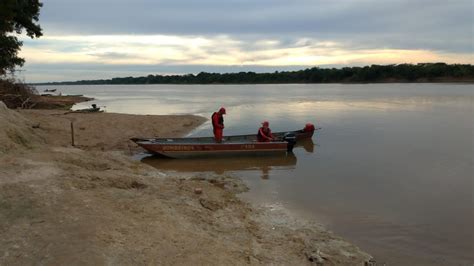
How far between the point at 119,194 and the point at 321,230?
11.8 feet

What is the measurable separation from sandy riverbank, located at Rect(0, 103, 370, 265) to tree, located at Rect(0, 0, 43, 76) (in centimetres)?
1393

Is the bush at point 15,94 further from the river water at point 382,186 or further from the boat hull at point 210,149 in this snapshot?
the boat hull at point 210,149

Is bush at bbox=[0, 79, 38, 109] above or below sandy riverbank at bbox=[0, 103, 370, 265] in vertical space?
above

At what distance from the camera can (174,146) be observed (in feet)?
52.2

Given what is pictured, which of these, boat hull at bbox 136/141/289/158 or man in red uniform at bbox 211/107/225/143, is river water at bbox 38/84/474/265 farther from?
man in red uniform at bbox 211/107/225/143

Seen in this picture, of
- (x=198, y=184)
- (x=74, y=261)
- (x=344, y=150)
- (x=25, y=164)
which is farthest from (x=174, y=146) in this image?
(x=74, y=261)

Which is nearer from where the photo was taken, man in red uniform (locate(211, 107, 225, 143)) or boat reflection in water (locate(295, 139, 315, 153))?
man in red uniform (locate(211, 107, 225, 143))

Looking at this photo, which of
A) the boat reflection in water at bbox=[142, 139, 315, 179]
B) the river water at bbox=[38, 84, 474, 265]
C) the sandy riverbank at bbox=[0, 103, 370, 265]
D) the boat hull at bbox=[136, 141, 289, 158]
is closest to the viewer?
the sandy riverbank at bbox=[0, 103, 370, 265]

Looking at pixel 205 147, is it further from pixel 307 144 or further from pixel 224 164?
pixel 307 144

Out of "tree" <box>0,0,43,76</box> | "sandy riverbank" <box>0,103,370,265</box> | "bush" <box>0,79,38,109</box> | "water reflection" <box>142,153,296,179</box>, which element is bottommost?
"water reflection" <box>142,153,296,179</box>

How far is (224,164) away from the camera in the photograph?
15406mm

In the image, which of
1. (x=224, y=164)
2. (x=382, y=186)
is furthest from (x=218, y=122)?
(x=382, y=186)

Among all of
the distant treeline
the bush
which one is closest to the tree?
the bush

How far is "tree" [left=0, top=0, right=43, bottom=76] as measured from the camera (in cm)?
2163
